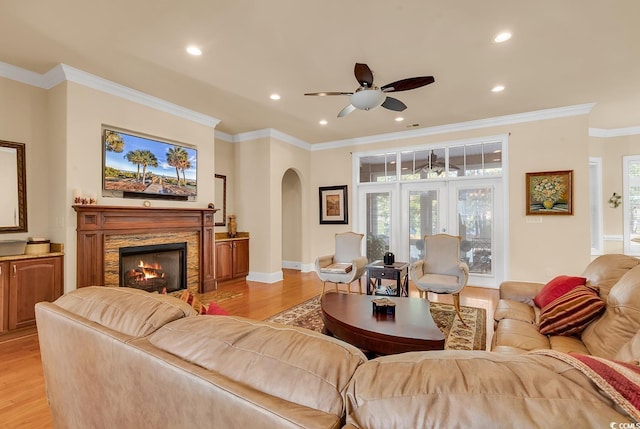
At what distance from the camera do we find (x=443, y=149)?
5.68 metres

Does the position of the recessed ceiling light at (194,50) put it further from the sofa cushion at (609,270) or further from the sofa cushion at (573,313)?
the sofa cushion at (609,270)

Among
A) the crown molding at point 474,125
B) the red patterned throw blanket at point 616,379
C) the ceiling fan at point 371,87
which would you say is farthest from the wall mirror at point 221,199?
the red patterned throw blanket at point 616,379

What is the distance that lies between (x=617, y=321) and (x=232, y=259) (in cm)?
520

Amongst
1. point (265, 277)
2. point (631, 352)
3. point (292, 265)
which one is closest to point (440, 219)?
point (265, 277)

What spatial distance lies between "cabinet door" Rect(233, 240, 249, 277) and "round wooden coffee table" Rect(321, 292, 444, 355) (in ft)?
10.6

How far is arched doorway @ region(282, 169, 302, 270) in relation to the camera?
7.34 m

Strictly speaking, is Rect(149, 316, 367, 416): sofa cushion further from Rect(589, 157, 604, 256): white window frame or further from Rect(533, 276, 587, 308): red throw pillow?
Rect(589, 157, 604, 256): white window frame

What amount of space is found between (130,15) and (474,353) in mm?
3273

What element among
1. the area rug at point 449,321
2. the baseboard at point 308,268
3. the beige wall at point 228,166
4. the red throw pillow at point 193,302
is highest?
the beige wall at point 228,166

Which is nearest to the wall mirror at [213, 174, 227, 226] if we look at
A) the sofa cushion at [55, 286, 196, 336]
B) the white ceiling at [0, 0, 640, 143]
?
the white ceiling at [0, 0, 640, 143]

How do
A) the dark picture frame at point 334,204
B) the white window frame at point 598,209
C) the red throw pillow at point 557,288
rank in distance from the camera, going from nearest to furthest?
the red throw pillow at point 557,288, the white window frame at point 598,209, the dark picture frame at point 334,204

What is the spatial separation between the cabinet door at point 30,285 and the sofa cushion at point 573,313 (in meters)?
4.59

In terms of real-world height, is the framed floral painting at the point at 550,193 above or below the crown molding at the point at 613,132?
below

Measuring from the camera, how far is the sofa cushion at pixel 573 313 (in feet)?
6.30
